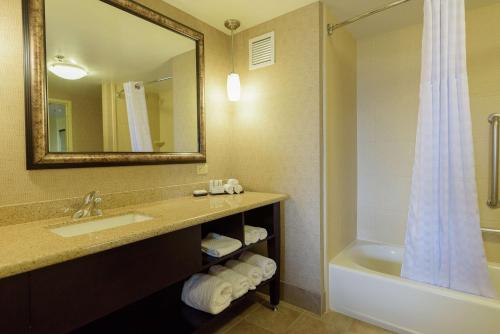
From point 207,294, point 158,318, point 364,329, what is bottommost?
point 364,329

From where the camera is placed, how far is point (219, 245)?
58.0 inches

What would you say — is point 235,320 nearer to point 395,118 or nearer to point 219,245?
point 219,245

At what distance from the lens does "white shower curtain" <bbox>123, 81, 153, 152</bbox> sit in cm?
156

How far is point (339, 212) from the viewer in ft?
6.85

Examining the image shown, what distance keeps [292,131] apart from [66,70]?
1.38 metres

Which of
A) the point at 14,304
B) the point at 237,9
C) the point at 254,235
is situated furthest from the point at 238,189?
the point at 14,304

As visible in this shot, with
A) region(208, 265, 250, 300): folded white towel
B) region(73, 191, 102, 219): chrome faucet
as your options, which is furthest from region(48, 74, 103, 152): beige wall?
region(208, 265, 250, 300): folded white towel

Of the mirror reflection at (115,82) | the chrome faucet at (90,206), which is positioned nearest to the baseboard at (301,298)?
the mirror reflection at (115,82)

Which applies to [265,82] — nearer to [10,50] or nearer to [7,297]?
[10,50]

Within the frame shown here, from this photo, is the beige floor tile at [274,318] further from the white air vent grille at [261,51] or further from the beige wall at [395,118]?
the white air vent grille at [261,51]

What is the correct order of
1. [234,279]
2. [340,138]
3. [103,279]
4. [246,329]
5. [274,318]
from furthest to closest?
1. [340,138]
2. [274,318]
3. [246,329]
4. [234,279]
5. [103,279]

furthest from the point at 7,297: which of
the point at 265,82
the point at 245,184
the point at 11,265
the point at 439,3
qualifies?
the point at 439,3

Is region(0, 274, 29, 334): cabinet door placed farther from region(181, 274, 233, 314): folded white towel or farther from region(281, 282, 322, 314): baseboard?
region(281, 282, 322, 314): baseboard

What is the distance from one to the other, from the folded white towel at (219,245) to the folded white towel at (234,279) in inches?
8.1
